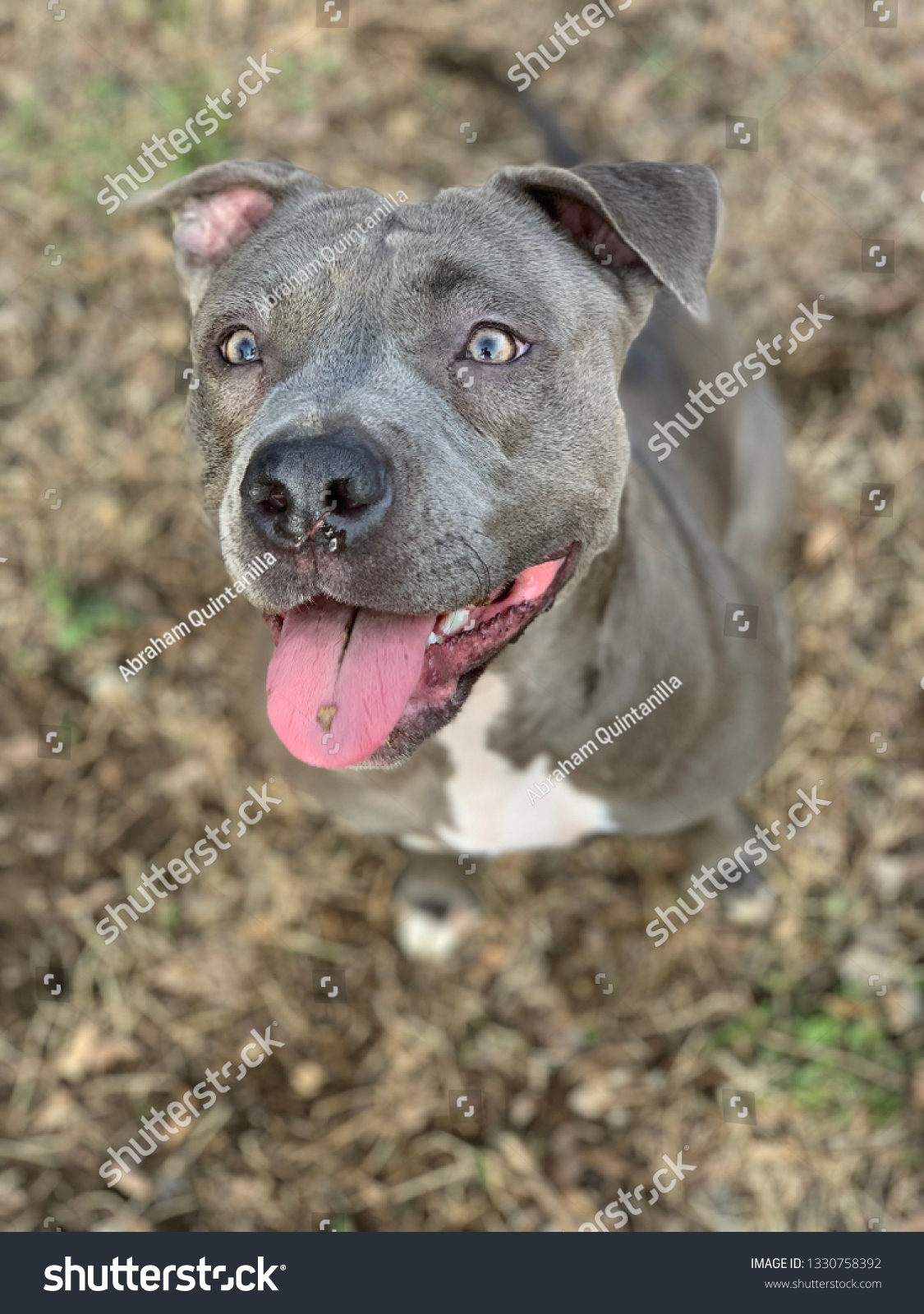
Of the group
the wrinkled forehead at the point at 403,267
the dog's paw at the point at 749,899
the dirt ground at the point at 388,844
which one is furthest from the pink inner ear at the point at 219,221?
the dog's paw at the point at 749,899

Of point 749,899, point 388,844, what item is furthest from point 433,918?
point 749,899

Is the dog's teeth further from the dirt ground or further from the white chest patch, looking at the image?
the dirt ground

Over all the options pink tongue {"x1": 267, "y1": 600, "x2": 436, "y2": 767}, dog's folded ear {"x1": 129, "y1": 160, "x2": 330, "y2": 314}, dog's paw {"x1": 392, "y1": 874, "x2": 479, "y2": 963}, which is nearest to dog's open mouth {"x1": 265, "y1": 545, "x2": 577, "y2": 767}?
pink tongue {"x1": 267, "y1": 600, "x2": 436, "y2": 767}

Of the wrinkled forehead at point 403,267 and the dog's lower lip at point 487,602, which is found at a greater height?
the wrinkled forehead at point 403,267

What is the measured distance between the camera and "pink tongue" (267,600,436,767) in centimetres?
244

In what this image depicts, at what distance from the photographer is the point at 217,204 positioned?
300 cm

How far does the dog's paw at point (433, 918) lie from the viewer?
430 centimetres

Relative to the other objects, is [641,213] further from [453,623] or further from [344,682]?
[344,682]

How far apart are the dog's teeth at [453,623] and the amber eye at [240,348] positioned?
75 cm

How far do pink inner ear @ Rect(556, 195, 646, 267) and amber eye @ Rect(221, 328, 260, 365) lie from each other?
2.60ft

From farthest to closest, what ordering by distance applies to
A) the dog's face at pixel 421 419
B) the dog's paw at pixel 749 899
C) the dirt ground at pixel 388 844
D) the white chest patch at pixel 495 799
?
the dog's paw at pixel 749 899 → the dirt ground at pixel 388 844 → the white chest patch at pixel 495 799 → the dog's face at pixel 421 419

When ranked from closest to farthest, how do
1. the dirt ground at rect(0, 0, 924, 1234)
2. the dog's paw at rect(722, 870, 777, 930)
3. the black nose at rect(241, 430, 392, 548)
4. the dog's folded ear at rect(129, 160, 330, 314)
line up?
1. the black nose at rect(241, 430, 392, 548)
2. the dog's folded ear at rect(129, 160, 330, 314)
3. the dirt ground at rect(0, 0, 924, 1234)
4. the dog's paw at rect(722, 870, 777, 930)

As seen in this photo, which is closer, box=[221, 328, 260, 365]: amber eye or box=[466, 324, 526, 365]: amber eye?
box=[466, 324, 526, 365]: amber eye

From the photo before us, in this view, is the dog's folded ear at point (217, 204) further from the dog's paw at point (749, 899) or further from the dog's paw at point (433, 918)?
the dog's paw at point (749, 899)
